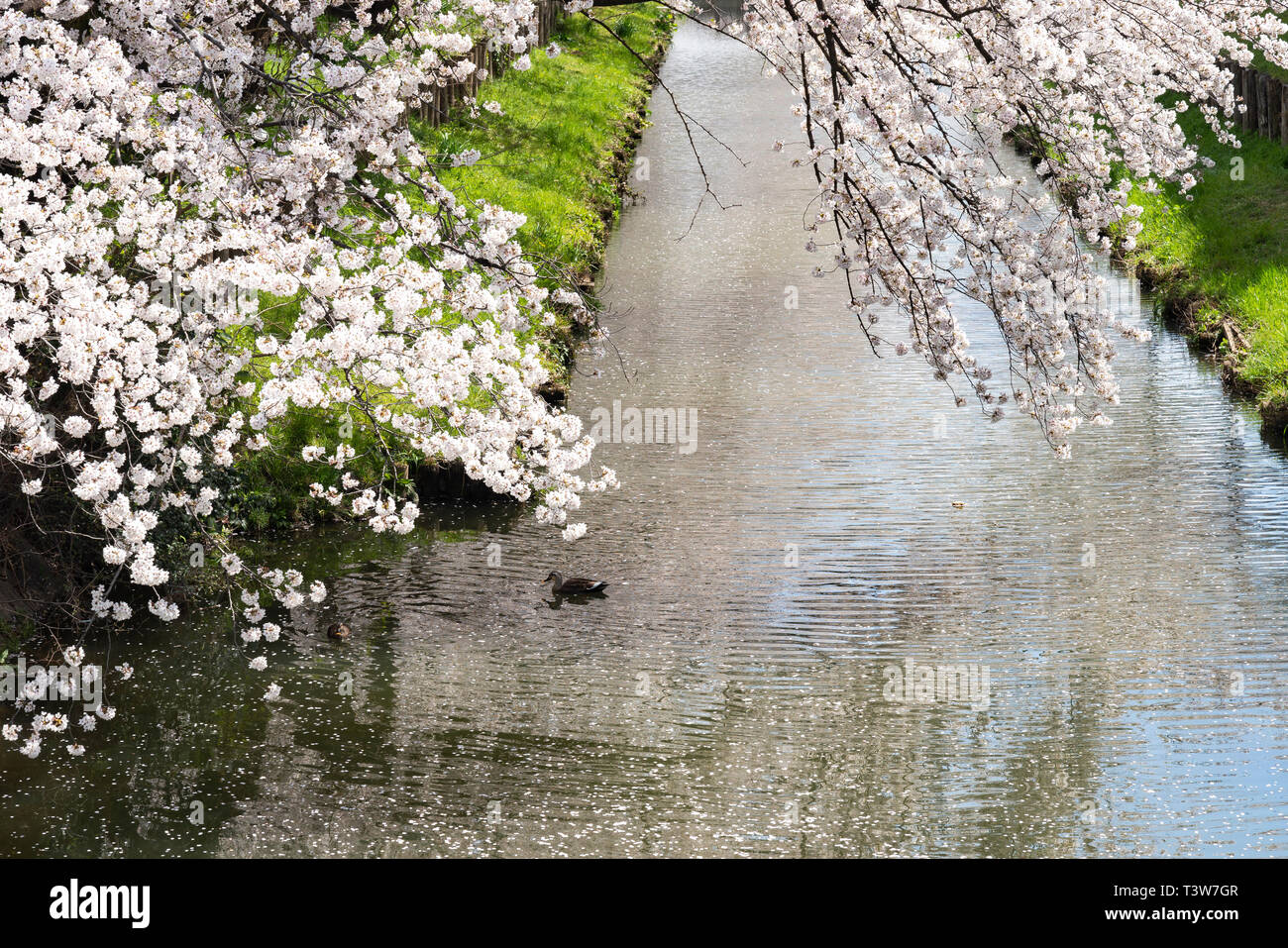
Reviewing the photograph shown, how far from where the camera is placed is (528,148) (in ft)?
63.8

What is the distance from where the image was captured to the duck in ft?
31.5

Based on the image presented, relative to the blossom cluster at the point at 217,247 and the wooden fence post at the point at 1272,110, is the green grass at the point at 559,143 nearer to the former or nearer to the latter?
the blossom cluster at the point at 217,247

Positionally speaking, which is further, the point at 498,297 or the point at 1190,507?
the point at 1190,507

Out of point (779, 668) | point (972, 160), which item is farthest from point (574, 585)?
point (972, 160)

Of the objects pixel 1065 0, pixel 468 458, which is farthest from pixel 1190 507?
pixel 468 458

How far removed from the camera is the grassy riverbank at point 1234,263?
1295cm

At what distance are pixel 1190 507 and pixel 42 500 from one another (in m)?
8.22

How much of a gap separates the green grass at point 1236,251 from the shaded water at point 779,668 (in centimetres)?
72

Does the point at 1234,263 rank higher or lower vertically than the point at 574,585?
higher

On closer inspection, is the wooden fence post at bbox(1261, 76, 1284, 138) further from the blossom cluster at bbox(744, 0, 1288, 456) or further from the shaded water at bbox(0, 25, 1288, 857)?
the blossom cluster at bbox(744, 0, 1288, 456)

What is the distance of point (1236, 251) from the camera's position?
50.5 feet

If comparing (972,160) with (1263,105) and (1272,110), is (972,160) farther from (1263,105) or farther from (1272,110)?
(1263,105)

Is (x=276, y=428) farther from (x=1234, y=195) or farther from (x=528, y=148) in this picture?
(x=1234, y=195)

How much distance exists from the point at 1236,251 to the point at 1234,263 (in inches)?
16.9
